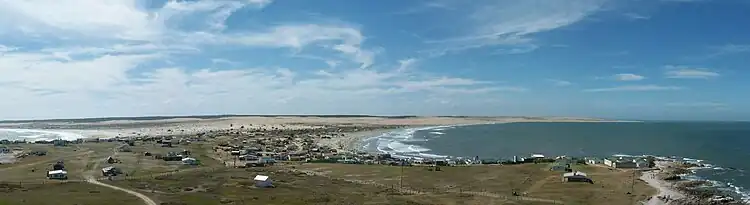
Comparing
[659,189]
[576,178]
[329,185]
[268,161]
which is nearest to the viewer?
[659,189]

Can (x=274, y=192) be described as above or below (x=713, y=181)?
below

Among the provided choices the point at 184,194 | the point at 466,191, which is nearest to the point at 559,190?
the point at 466,191

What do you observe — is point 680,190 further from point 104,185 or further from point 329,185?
point 104,185

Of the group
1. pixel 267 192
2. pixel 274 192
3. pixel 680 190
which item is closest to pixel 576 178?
pixel 680 190

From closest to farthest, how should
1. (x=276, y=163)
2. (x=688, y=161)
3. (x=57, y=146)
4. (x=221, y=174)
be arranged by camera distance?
1. (x=221, y=174)
2. (x=276, y=163)
3. (x=688, y=161)
4. (x=57, y=146)


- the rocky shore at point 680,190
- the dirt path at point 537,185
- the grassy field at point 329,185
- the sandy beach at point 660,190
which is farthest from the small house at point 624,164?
the dirt path at point 537,185

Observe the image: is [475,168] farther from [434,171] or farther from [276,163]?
[276,163]

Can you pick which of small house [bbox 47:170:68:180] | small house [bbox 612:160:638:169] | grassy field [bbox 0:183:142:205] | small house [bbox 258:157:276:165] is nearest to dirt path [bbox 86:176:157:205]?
grassy field [bbox 0:183:142:205]
